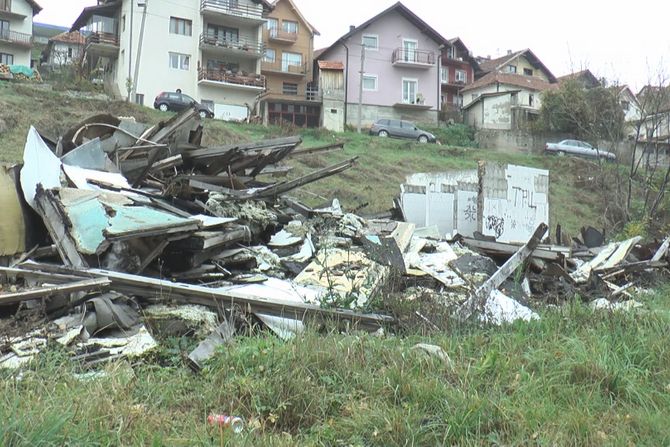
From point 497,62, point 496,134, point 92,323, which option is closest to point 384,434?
point 92,323

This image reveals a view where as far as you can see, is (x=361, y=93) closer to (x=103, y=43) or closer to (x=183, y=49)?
(x=183, y=49)

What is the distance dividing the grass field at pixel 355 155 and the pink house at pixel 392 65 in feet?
40.5

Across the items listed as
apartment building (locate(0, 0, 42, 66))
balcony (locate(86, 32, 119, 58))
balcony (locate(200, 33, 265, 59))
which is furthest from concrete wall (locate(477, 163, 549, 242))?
apartment building (locate(0, 0, 42, 66))

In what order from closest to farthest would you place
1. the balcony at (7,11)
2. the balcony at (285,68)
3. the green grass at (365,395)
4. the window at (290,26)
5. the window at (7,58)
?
the green grass at (365,395) → the balcony at (7,11) → the window at (7,58) → the balcony at (285,68) → the window at (290,26)

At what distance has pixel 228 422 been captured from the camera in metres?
2.98

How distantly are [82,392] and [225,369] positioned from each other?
86 cm

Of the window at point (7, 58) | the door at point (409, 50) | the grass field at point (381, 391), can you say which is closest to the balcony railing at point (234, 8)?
the door at point (409, 50)

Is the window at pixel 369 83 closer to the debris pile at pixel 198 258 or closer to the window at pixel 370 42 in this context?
the window at pixel 370 42

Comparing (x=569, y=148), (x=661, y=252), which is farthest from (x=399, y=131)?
(x=661, y=252)

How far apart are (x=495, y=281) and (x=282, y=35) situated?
3754cm

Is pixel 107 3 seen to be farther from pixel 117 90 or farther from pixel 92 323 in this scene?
pixel 92 323

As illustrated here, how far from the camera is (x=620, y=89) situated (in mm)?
17781

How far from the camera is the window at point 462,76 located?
4769 centimetres

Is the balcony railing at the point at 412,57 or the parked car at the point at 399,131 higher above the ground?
the balcony railing at the point at 412,57
